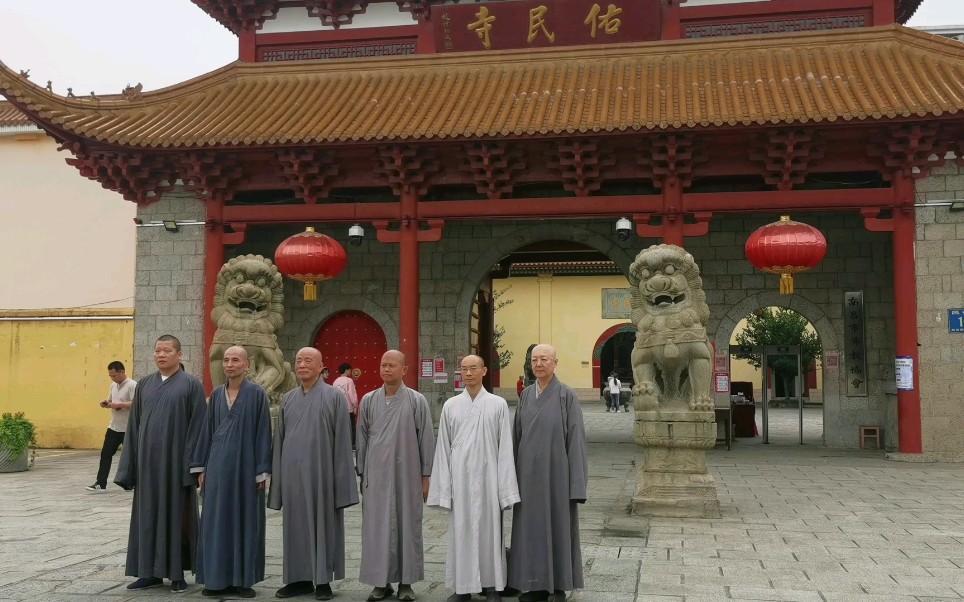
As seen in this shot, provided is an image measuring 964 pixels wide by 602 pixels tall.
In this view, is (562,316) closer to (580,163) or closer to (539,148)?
(539,148)

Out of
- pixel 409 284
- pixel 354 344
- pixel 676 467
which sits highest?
pixel 409 284

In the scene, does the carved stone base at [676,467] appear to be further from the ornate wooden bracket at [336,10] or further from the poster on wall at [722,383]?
the ornate wooden bracket at [336,10]

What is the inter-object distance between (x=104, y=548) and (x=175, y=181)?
7.06 m

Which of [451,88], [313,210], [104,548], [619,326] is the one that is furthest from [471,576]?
[619,326]

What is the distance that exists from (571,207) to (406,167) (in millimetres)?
2175

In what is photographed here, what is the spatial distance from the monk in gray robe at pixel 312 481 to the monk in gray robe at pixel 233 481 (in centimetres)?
11

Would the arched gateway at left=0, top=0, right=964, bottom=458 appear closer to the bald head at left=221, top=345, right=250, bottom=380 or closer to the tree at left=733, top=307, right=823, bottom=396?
the bald head at left=221, top=345, right=250, bottom=380

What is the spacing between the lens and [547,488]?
15.1 feet

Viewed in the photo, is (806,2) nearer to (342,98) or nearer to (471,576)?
(342,98)

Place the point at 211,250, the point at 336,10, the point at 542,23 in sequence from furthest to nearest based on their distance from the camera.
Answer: the point at 336,10
the point at 542,23
the point at 211,250

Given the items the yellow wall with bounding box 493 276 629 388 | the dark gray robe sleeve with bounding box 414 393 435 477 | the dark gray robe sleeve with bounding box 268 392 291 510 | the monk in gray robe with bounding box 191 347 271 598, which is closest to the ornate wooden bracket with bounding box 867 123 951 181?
the dark gray robe sleeve with bounding box 414 393 435 477

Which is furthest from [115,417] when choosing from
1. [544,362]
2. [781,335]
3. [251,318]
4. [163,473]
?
[781,335]

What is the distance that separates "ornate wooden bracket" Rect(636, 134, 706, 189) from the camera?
34.2 feet

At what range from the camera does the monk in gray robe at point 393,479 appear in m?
4.57
